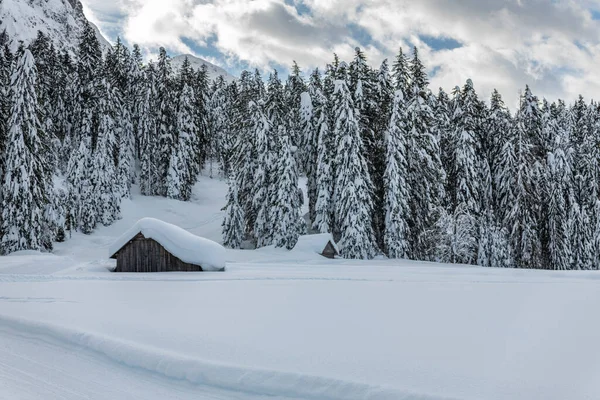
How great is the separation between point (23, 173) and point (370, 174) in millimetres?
24201

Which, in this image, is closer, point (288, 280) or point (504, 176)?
point (288, 280)

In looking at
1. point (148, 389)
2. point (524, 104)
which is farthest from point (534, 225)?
point (148, 389)

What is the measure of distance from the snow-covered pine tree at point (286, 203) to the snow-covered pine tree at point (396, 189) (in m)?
6.82

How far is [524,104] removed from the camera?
132ft

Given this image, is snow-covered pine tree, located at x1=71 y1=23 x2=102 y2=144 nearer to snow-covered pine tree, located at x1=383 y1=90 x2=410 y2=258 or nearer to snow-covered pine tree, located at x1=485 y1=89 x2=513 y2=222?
snow-covered pine tree, located at x1=383 y1=90 x2=410 y2=258

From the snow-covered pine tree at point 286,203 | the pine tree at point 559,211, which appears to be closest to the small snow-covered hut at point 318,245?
the snow-covered pine tree at point 286,203

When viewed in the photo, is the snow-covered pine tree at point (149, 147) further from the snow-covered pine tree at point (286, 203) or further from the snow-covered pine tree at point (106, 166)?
the snow-covered pine tree at point (286, 203)

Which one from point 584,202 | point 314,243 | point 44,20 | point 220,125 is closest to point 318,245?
point 314,243

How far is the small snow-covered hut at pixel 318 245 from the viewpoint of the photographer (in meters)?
26.5

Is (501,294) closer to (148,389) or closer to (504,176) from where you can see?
(148,389)

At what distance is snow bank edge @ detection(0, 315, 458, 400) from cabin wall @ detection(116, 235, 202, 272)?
10.6m

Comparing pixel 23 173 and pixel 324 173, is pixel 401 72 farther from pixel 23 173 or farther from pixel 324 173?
pixel 23 173

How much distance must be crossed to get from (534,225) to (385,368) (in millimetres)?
31140

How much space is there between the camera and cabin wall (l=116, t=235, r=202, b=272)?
19.1m
